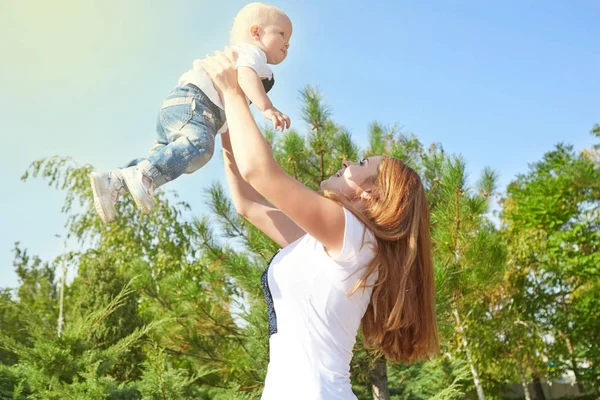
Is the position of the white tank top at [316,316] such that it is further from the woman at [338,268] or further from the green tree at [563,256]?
the green tree at [563,256]

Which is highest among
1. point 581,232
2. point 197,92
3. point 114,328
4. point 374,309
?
point 581,232

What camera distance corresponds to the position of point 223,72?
66.7 inches

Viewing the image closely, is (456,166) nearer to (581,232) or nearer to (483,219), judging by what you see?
(483,219)

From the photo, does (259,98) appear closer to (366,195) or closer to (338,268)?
(366,195)

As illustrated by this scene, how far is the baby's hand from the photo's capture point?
1.66 metres

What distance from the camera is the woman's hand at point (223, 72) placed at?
1.67 metres

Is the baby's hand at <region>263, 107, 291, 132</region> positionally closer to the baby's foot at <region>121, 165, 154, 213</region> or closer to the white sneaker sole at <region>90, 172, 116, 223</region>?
the baby's foot at <region>121, 165, 154, 213</region>

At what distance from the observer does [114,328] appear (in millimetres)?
8148

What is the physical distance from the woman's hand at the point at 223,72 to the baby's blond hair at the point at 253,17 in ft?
0.73

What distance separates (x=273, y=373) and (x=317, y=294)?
203 mm

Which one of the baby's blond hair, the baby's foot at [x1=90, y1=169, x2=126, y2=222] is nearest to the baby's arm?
the baby's blond hair

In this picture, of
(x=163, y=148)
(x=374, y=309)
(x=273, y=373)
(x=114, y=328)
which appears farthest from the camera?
(x=114, y=328)

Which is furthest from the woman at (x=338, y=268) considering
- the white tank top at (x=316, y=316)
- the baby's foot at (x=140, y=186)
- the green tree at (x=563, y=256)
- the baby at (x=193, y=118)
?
the green tree at (x=563, y=256)

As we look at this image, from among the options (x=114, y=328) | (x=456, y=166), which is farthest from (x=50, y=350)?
(x=456, y=166)
